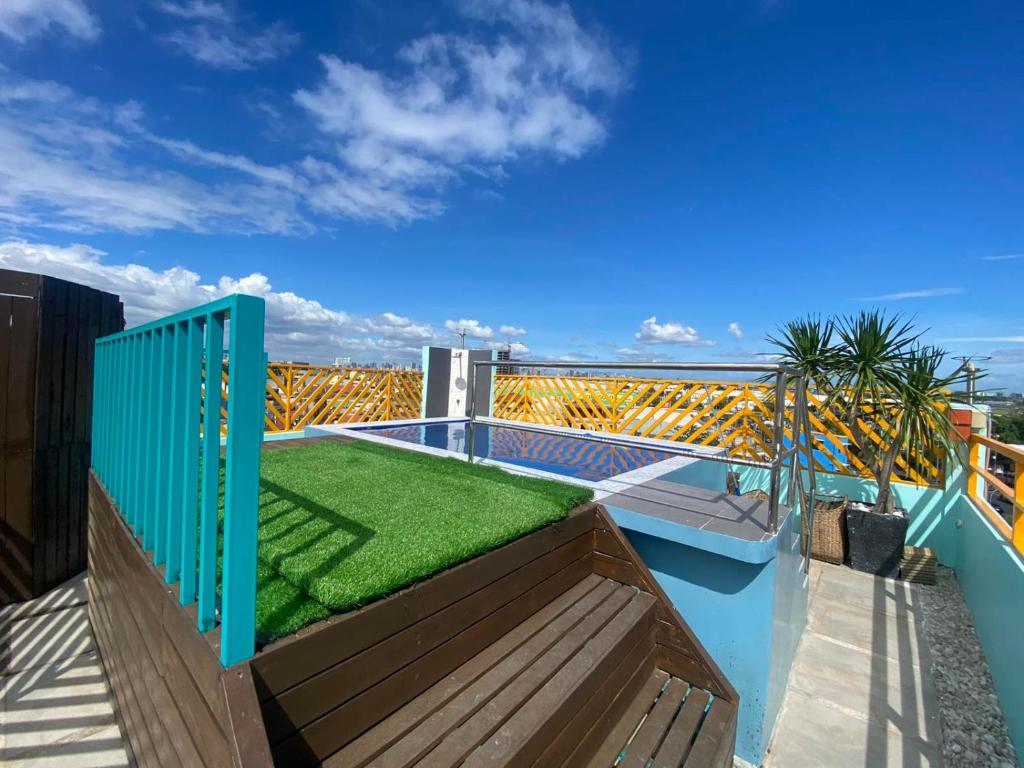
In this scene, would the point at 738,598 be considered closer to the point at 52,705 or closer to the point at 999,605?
the point at 999,605

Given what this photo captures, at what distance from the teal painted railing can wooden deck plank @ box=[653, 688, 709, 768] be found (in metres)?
1.65

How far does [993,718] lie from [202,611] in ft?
13.4

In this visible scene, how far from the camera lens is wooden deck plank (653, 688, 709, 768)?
5.65 ft

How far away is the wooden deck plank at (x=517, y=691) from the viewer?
50.9 inches

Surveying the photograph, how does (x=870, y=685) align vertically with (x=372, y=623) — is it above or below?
below

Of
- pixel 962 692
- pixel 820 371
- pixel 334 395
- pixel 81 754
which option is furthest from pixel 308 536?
pixel 334 395

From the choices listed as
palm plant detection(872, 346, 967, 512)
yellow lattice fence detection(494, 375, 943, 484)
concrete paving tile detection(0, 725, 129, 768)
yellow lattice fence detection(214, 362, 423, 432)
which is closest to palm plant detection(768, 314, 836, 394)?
yellow lattice fence detection(494, 375, 943, 484)

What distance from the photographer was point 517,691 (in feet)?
5.11

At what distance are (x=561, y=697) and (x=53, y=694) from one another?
289cm

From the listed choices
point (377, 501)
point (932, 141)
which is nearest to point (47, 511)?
point (377, 501)

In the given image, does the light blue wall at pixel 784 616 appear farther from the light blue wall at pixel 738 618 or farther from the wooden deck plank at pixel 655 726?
the wooden deck plank at pixel 655 726

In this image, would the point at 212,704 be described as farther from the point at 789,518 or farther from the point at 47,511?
the point at 47,511

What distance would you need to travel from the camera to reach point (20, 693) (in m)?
2.37

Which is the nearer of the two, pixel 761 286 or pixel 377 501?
pixel 377 501
